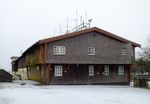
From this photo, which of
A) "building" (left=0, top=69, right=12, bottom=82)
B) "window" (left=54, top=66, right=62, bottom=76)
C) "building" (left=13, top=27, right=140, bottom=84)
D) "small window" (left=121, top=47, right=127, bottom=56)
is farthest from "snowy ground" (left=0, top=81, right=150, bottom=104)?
"building" (left=0, top=69, right=12, bottom=82)

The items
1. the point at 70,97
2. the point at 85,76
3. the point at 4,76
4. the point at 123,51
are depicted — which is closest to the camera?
the point at 70,97

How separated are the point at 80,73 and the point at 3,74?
11.7 metres

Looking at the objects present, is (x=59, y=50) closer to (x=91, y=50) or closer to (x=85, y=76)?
(x=91, y=50)

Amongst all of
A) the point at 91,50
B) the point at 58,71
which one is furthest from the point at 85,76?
the point at 58,71

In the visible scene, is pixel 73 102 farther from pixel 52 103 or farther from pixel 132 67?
pixel 132 67

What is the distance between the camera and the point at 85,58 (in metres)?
38.7

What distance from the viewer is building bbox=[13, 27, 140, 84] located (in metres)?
37.5

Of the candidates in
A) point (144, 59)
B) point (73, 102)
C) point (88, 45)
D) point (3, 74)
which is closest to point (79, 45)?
point (88, 45)

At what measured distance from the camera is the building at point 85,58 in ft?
123

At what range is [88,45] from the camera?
39.1m

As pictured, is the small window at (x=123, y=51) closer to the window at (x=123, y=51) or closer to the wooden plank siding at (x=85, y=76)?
the window at (x=123, y=51)

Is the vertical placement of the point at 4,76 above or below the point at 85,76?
below

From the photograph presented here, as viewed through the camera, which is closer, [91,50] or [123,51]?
[91,50]

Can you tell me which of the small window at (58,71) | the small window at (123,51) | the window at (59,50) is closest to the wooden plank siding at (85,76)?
the small window at (58,71)
